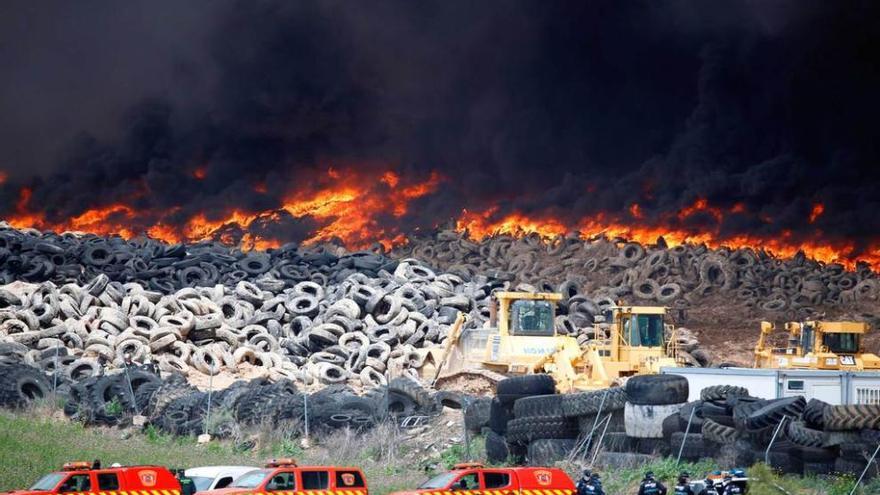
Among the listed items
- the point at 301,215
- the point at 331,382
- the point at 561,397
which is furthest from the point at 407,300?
the point at 301,215

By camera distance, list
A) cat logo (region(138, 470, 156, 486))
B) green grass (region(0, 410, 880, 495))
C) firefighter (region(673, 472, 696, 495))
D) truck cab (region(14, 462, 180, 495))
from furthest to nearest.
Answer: green grass (region(0, 410, 880, 495)), cat logo (region(138, 470, 156, 486)), truck cab (region(14, 462, 180, 495)), firefighter (region(673, 472, 696, 495))

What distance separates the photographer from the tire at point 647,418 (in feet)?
58.1

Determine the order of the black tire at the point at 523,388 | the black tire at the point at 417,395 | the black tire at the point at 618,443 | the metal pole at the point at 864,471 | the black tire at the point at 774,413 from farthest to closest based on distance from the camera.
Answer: the black tire at the point at 417,395, the black tire at the point at 523,388, the black tire at the point at 618,443, the black tire at the point at 774,413, the metal pole at the point at 864,471

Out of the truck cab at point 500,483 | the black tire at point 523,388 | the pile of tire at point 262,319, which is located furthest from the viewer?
the pile of tire at point 262,319

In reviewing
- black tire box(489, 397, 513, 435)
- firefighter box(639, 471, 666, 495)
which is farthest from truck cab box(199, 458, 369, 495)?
black tire box(489, 397, 513, 435)

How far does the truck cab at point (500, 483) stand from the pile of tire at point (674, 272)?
89.3 ft

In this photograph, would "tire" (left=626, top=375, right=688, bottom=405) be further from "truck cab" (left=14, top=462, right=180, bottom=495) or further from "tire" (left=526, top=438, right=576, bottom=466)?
"truck cab" (left=14, top=462, right=180, bottom=495)

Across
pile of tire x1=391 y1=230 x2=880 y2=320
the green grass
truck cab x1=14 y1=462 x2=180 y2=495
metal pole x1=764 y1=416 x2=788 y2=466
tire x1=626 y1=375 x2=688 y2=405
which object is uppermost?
pile of tire x1=391 y1=230 x2=880 y2=320

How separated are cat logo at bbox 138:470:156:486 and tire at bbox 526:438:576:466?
20.2 feet

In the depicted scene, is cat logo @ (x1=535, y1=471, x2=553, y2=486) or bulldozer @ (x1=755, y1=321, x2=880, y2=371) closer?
cat logo @ (x1=535, y1=471, x2=553, y2=486)

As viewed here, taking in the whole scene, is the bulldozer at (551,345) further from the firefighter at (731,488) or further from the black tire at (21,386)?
the firefighter at (731,488)

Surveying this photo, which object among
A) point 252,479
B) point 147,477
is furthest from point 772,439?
point 147,477

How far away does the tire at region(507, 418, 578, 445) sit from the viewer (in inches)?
742

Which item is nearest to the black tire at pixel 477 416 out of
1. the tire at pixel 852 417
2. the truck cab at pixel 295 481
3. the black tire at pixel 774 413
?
the black tire at pixel 774 413
